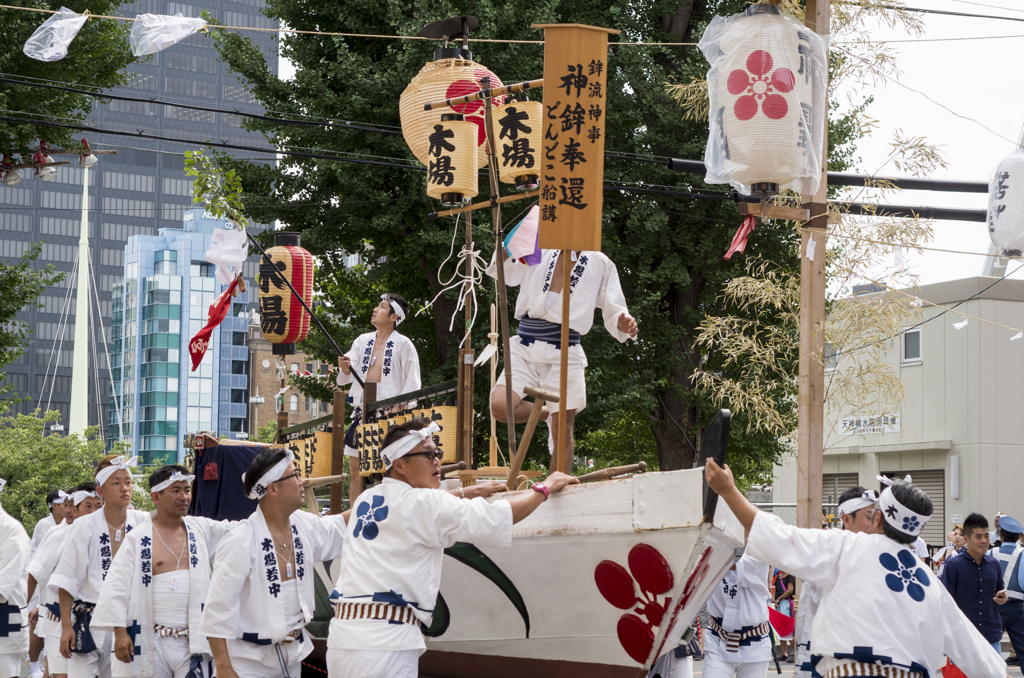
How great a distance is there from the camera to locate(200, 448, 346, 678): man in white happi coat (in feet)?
17.2

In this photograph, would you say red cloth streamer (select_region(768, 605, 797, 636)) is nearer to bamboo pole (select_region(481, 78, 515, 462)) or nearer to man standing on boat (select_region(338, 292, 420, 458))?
man standing on boat (select_region(338, 292, 420, 458))

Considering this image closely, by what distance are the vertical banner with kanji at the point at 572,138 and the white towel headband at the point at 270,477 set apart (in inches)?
72.5

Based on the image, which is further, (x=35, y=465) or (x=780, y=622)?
(x=35, y=465)

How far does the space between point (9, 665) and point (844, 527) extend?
7385mm

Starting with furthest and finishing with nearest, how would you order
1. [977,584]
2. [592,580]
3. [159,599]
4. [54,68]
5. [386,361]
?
[54,68], [977,584], [386,361], [159,599], [592,580]

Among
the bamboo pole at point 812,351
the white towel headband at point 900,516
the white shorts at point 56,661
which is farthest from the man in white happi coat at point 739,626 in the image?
the white shorts at point 56,661

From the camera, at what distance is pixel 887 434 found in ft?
88.8

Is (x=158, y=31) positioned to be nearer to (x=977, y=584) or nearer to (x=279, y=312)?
(x=279, y=312)

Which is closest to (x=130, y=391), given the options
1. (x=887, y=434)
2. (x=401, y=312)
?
(x=887, y=434)

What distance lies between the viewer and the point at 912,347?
87.0 feet

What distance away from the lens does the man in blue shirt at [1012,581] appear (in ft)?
37.4

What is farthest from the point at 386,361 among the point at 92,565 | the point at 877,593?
the point at 877,593

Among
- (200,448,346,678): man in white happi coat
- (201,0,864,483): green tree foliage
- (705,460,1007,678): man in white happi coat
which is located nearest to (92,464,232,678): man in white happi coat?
Answer: (200,448,346,678): man in white happi coat

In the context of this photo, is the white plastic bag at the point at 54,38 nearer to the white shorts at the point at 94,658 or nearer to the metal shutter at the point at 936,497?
the white shorts at the point at 94,658
